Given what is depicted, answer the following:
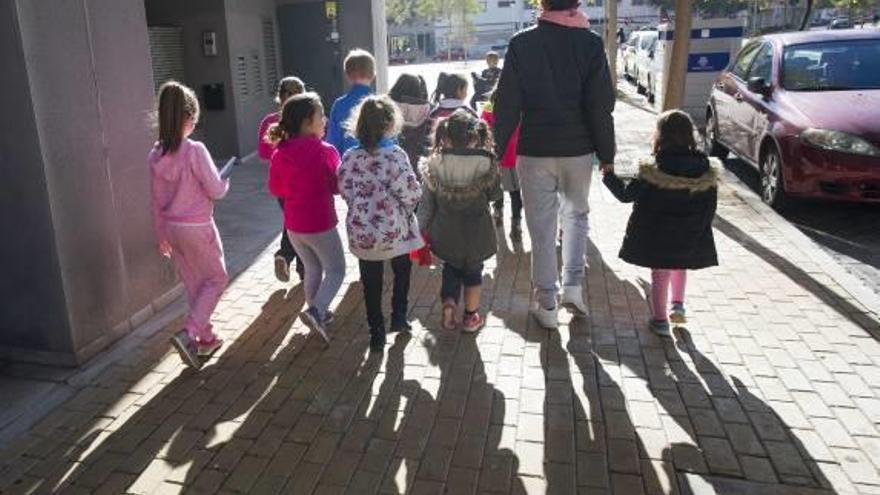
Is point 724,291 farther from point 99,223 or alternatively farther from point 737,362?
point 99,223

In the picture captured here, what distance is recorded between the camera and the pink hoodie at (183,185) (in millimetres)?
4012

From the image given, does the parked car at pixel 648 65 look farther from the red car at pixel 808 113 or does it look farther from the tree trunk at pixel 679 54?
the tree trunk at pixel 679 54

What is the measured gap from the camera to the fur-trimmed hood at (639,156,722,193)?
416cm

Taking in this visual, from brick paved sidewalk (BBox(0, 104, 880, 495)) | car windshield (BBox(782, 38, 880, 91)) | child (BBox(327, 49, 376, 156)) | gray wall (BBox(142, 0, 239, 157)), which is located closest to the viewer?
brick paved sidewalk (BBox(0, 104, 880, 495))

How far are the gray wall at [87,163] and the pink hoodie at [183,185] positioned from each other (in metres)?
0.44

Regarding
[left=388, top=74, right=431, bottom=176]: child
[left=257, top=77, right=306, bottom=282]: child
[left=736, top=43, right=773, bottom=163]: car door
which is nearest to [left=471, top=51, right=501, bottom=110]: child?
[left=736, top=43, right=773, bottom=163]: car door

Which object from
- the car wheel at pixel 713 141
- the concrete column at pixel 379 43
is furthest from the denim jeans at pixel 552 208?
the concrete column at pixel 379 43

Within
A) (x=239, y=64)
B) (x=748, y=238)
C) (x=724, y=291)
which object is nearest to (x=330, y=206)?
(x=724, y=291)

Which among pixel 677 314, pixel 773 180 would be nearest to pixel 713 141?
pixel 773 180

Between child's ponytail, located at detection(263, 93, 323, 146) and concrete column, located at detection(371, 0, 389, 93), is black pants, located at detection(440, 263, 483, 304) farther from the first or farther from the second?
concrete column, located at detection(371, 0, 389, 93)

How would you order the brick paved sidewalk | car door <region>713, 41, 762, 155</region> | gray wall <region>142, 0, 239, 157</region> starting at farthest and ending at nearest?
1. gray wall <region>142, 0, 239, 157</region>
2. car door <region>713, 41, 762, 155</region>
3. the brick paved sidewalk

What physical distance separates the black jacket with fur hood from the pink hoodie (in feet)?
7.37

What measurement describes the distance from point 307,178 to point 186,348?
1.15 meters

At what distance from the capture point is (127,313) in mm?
4648
